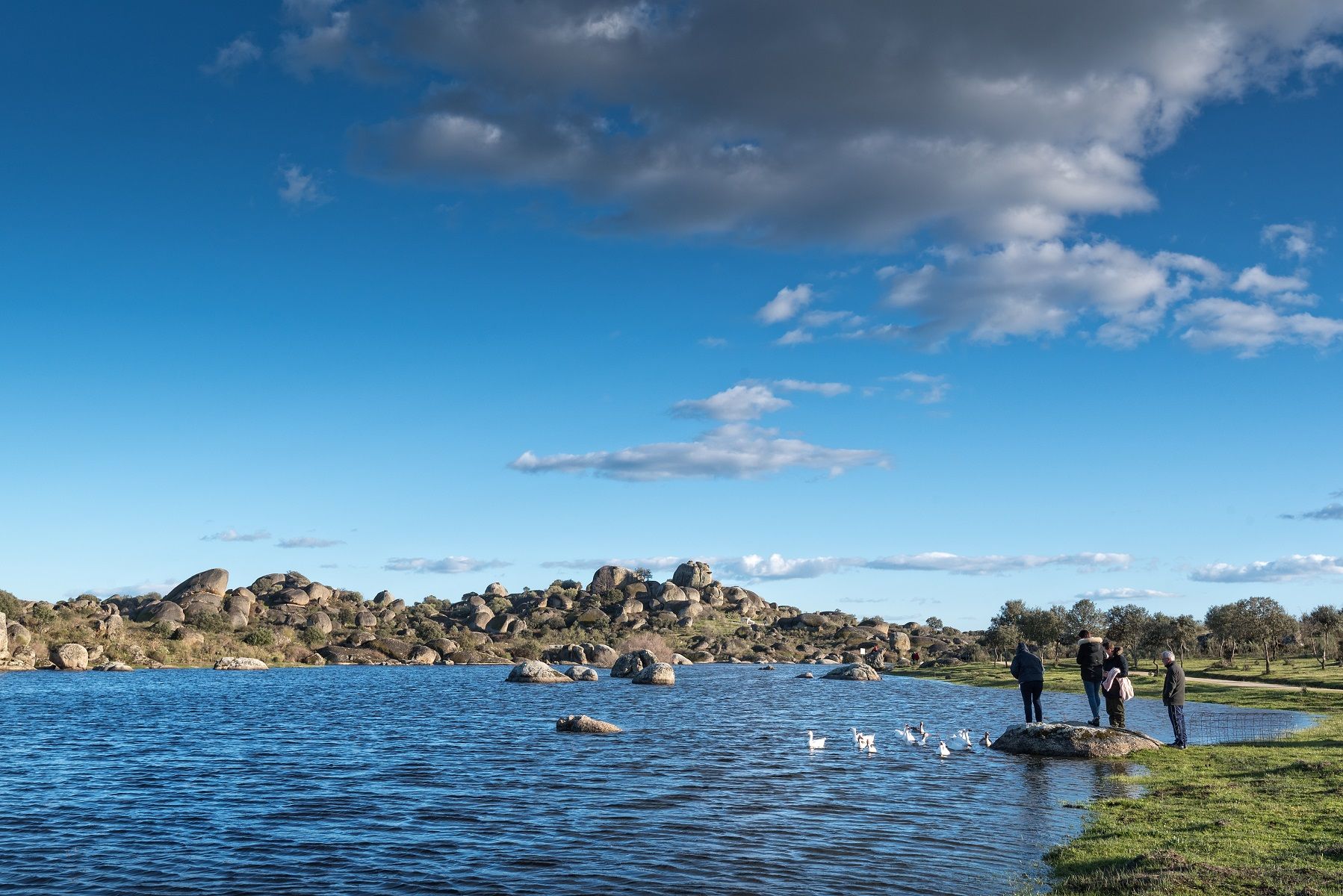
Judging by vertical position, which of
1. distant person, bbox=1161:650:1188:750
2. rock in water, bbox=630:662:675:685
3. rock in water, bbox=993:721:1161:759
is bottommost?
rock in water, bbox=630:662:675:685

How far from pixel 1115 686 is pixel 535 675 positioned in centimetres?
6356

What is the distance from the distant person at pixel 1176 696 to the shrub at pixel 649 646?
141172mm

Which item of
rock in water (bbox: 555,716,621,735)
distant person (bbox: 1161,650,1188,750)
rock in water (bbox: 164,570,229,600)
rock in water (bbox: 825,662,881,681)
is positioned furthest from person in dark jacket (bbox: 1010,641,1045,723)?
rock in water (bbox: 164,570,229,600)

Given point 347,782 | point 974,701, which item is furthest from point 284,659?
point 347,782

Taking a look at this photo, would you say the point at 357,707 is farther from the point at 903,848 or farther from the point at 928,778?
the point at 903,848

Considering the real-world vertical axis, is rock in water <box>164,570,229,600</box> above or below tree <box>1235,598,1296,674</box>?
above

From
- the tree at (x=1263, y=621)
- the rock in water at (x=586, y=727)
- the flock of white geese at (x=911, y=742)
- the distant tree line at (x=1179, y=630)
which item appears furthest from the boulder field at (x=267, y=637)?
the flock of white geese at (x=911, y=742)

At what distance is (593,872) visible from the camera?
16.0 m

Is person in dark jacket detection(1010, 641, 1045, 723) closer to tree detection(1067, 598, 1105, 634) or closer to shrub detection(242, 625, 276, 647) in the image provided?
tree detection(1067, 598, 1105, 634)

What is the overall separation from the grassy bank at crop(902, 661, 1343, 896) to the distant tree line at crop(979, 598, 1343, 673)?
48343mm

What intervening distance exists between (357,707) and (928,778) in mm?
40909

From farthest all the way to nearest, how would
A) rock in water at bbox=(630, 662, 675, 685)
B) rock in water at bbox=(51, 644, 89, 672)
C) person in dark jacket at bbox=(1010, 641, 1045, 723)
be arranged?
1. rock in water at bbox=(51, 644, 89, 672)
2. rock in water at bbox=(630, 662, 675, 685)
3. person in dark jacket at bbox=(1010, 641, 1045, 723)

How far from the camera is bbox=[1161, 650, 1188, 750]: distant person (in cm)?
2869

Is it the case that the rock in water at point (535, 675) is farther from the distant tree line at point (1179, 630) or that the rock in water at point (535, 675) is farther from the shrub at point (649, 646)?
the shrub at point (649, 646)
